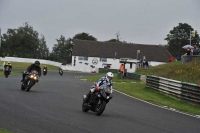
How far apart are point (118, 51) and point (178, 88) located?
80.7 m

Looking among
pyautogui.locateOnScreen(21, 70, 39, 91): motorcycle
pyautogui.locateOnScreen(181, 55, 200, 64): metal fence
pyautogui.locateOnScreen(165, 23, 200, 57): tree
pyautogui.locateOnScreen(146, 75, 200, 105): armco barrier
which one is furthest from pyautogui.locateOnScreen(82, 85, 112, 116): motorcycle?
pyautogui.locateOnScreen(165, 23, 200, 57): tree

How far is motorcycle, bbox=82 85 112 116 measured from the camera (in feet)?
45.6

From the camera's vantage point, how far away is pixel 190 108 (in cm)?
1992

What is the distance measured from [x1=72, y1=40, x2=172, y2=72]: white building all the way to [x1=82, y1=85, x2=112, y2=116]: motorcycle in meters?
84.0

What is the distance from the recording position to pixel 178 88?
23922mm

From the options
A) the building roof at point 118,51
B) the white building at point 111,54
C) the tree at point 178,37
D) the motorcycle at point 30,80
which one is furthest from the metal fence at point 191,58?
the tree at point 178,37

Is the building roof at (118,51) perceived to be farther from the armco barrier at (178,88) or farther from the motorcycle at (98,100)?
the motorcycle at (98,100)

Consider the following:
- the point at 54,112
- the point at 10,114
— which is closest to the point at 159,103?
the point at 54,112

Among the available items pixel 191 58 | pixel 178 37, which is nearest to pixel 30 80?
pixel 191 58

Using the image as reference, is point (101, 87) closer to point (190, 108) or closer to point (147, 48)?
point (190, 108)

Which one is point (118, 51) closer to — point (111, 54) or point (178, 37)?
point (111, 54)

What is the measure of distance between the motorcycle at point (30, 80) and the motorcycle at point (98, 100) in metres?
7.59

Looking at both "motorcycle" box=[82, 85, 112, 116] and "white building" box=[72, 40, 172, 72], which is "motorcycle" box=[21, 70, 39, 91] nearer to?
"motorcycle" box=[82, 85, 112, 116]

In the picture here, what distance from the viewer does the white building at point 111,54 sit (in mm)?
101750
